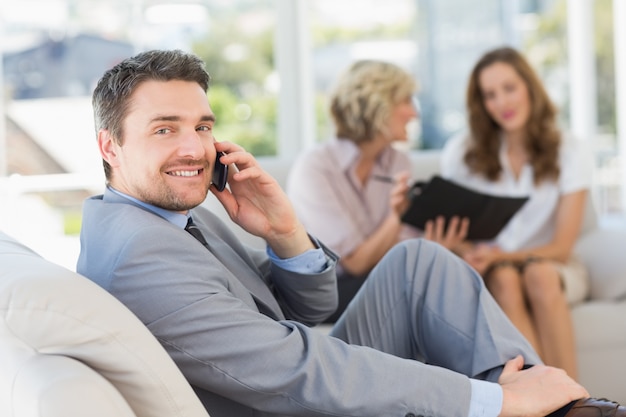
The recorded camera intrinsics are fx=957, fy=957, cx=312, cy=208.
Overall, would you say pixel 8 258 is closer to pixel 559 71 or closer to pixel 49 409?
pixel 49 409

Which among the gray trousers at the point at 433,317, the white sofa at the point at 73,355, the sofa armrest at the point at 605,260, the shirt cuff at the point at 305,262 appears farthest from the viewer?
the sofa armrest at the point at 605,260

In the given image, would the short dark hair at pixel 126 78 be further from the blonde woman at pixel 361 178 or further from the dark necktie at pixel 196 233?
the blonde woman at pixel 361 178

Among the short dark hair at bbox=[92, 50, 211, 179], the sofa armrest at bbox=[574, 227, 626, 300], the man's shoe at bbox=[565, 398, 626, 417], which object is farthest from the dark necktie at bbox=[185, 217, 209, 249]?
the sofa armrest at bbox=[574, 227, 626, 300]

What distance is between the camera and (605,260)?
3.39 meters

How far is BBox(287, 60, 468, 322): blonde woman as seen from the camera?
3.19 metres

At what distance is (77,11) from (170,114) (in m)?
3.76

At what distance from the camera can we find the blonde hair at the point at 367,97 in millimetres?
3357

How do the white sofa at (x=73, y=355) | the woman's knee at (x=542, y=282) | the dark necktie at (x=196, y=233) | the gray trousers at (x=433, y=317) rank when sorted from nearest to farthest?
the white sofa at (x=73, y=355) < the dark necktie at (x=196, y=233) < the gray trousers at (x=433, y=317) < the woman's knee at (x=542, y=282)

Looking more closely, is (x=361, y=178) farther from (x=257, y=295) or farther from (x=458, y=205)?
(x=257, y=295)

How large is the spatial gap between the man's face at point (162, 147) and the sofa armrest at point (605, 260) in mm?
1916

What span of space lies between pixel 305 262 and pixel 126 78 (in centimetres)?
61

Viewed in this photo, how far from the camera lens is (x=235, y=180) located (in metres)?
2.07

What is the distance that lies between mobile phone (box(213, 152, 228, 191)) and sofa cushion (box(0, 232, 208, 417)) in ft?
1.93

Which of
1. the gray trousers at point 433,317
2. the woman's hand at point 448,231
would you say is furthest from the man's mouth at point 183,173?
the woman's hand at point 448,231
